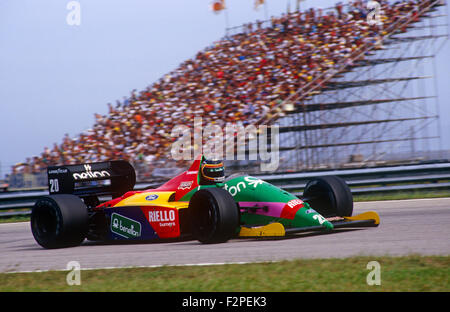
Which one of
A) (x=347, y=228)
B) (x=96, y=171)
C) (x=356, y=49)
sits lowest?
(x=347, y=228)

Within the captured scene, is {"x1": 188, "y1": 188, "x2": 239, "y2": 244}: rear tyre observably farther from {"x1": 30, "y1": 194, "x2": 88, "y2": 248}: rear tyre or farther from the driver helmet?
{"x1": 30, "y1": 194, "x2": 88, "y2": 248}: rear tyre

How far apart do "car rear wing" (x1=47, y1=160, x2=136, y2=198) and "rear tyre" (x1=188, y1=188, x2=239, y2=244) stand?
224 cm

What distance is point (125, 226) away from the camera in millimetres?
7555

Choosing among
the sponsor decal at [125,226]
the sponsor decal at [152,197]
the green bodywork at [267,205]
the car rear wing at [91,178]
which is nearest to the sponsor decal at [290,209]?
the green bodywork at [267,205]

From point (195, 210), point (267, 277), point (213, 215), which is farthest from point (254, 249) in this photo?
point (267, 277)

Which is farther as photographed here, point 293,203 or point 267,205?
point 267,205

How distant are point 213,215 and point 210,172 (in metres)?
0.94

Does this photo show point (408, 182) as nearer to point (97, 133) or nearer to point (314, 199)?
point (314, 199)

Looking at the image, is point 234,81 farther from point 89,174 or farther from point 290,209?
point 290,209

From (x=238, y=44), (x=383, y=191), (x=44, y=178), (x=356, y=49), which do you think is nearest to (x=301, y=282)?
(x=383, y=191)

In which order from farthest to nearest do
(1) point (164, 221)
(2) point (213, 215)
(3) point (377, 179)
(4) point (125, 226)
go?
(3) point (377, 179) < (4) point (125, 226) < (1) point (164, 221) < (2) point (213, 215)

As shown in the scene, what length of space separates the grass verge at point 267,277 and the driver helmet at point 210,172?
7.18ft

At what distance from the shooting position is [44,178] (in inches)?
548
